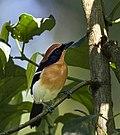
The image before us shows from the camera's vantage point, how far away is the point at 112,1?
1828mm

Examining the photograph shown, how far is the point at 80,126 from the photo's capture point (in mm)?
706

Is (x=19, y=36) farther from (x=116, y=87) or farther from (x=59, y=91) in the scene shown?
(x=116, y=87)

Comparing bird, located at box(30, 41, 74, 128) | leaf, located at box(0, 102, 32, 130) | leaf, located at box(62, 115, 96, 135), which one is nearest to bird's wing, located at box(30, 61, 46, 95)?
bird, located at box(30, 41, 74, 128)

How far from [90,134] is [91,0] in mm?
269

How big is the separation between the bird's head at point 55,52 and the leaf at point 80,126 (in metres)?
0.22

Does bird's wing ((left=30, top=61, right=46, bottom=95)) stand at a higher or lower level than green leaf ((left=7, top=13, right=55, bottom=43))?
lower

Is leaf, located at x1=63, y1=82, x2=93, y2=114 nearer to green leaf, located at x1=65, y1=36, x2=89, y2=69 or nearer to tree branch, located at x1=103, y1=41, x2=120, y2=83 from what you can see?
green leaf, located at x1=65, y1=36, x2=89, y2=69

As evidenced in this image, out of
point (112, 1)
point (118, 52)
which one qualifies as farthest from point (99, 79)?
point (112, 1)

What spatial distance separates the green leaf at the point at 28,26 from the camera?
0.95m

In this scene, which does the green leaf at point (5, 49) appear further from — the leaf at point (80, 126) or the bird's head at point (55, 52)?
the leaf at point (80, 126)

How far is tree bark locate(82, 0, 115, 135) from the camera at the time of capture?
734mm

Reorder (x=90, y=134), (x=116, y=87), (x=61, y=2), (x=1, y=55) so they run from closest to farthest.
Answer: (x=90, y=134) < (x=1, y=55) < (x=116, y=87) < (x=61, y=2)

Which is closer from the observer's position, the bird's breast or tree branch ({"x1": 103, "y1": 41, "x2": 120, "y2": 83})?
tree branch ({"x1": 103, "y1": 41, "x2": 120, "y2": 83})

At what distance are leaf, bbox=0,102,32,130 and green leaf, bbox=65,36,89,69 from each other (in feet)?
0.46
